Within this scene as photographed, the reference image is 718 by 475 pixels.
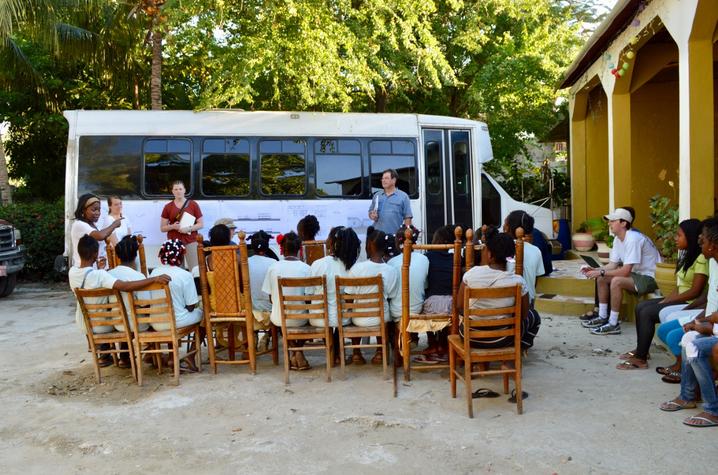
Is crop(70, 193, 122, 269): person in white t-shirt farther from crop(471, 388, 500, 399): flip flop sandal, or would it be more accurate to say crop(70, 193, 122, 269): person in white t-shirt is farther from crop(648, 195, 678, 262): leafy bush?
crop(648, 195, 678, 262): leafy bush

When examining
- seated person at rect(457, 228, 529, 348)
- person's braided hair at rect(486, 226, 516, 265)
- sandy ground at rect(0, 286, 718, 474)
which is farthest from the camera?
person's braided hair at rect(486, 226, 516, 265)

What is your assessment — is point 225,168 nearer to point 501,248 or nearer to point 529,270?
point 529,270

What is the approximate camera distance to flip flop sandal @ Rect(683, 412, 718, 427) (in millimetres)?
4414

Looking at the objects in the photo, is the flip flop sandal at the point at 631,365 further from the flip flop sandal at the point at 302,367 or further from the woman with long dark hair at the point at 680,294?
the flip flop sandal at the point at 302,367

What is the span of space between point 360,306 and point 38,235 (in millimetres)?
9504

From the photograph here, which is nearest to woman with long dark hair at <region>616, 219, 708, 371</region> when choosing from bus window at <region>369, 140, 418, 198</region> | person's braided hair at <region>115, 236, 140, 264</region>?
person's braided hair at <region>115, 236, 140, 264</region>

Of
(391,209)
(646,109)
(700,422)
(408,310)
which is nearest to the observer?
(700,422)

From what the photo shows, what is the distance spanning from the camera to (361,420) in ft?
15.7

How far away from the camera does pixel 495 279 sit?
5.00 meters

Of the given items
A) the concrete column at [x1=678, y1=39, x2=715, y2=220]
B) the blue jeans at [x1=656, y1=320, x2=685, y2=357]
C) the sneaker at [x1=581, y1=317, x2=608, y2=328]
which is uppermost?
the concrete column at [x1=678, y1=39, x2=715, y2=220]

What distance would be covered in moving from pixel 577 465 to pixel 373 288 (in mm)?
2268

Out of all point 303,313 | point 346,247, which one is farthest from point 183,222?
point 346,247

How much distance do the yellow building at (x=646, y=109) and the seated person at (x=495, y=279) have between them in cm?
341

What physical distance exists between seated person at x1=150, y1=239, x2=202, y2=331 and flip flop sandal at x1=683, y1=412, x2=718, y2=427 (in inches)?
155
